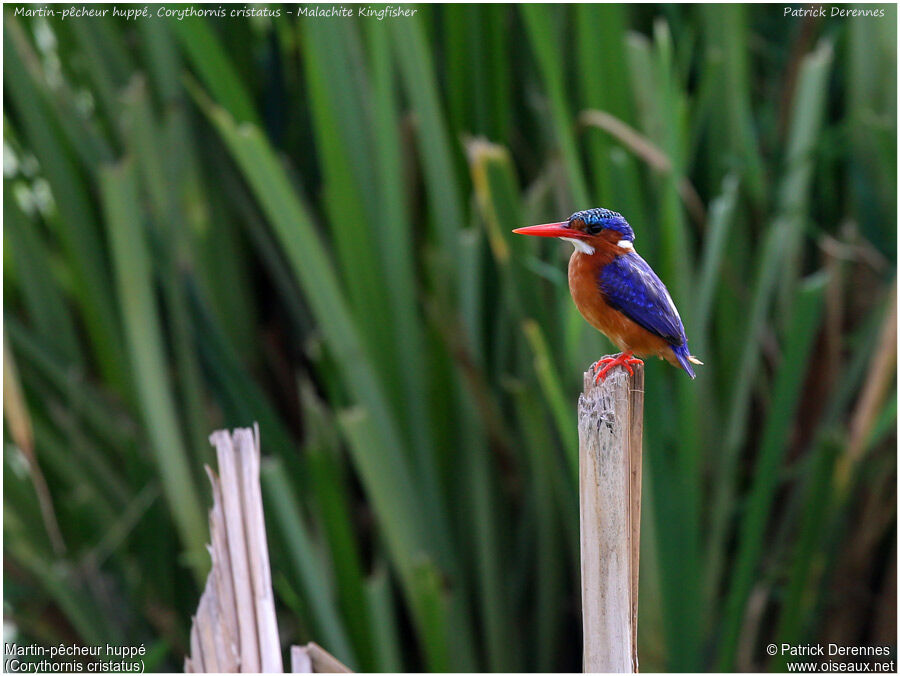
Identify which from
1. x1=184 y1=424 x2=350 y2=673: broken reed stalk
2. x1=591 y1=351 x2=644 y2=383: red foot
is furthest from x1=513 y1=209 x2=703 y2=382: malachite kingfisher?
x1=184 y1=424 x2=350 y2=673: broken reed stalk

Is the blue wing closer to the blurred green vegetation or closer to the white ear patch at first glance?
the white ear patch

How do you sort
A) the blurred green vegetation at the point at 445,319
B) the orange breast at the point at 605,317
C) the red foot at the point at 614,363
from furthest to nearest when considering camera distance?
the blurred green vegetation at the point at 445,319 < the orange breast at the point at 605,317 < the red foot at the point at 614,363

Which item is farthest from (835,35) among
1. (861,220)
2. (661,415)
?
(661,415)

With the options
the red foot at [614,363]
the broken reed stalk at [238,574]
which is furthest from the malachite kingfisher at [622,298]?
the broken reed stalk at [238,574]

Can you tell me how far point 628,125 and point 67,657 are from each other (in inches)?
60.0

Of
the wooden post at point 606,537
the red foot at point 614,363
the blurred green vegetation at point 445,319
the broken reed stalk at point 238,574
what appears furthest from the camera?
the blurred green vegetation at point 445,319

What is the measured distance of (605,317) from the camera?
1.02m

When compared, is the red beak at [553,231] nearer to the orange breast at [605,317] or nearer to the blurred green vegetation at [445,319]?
the orange breast at [605,317]

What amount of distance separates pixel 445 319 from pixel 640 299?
69 cm

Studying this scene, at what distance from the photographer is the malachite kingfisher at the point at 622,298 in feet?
3.27

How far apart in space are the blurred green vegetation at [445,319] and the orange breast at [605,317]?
260mm

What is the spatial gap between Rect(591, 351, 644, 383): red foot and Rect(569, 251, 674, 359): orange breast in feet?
0.05

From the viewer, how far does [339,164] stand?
1593 mm

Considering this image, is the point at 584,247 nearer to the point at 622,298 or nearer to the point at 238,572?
the point at 622,298
